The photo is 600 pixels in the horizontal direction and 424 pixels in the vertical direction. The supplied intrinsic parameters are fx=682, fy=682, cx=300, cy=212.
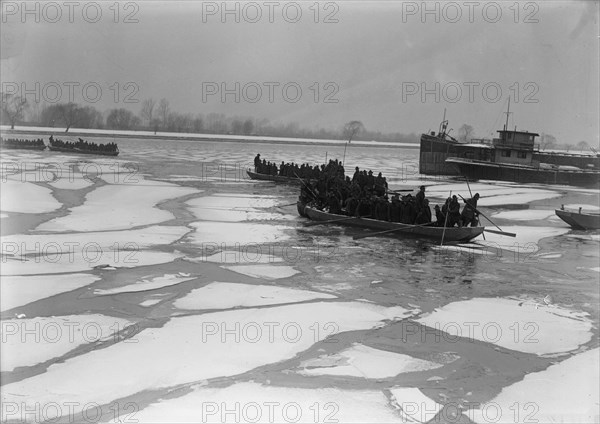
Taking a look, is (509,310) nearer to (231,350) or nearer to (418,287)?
(418,287)

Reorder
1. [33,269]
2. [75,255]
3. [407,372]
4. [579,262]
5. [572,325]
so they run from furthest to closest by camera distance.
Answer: [579,262] < [75,255] < [33,269] < [572,325] < [407,372]

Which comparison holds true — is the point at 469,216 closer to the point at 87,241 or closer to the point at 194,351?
the point at 87,241

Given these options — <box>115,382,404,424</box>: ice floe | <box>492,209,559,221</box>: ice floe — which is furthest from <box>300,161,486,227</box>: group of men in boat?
<box>115,382,404,424</box>: ice floe

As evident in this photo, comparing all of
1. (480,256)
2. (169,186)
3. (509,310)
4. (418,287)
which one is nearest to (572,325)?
(509,310)

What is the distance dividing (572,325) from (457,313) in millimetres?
1350

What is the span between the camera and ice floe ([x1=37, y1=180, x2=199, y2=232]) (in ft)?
48.0

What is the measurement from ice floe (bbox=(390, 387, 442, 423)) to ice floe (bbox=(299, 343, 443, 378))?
1.35 feet

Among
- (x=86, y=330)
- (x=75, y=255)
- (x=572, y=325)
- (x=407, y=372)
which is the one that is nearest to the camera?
(x=407, y=372)

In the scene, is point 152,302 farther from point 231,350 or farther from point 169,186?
point 169,186

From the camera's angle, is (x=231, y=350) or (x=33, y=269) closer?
(x=231, y=350)

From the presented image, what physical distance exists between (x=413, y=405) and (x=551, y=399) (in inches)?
47.9

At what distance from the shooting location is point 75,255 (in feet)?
36.9

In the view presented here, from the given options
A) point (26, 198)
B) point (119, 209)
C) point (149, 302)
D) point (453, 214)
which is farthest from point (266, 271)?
point (26, 198)

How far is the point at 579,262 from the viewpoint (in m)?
12.6
